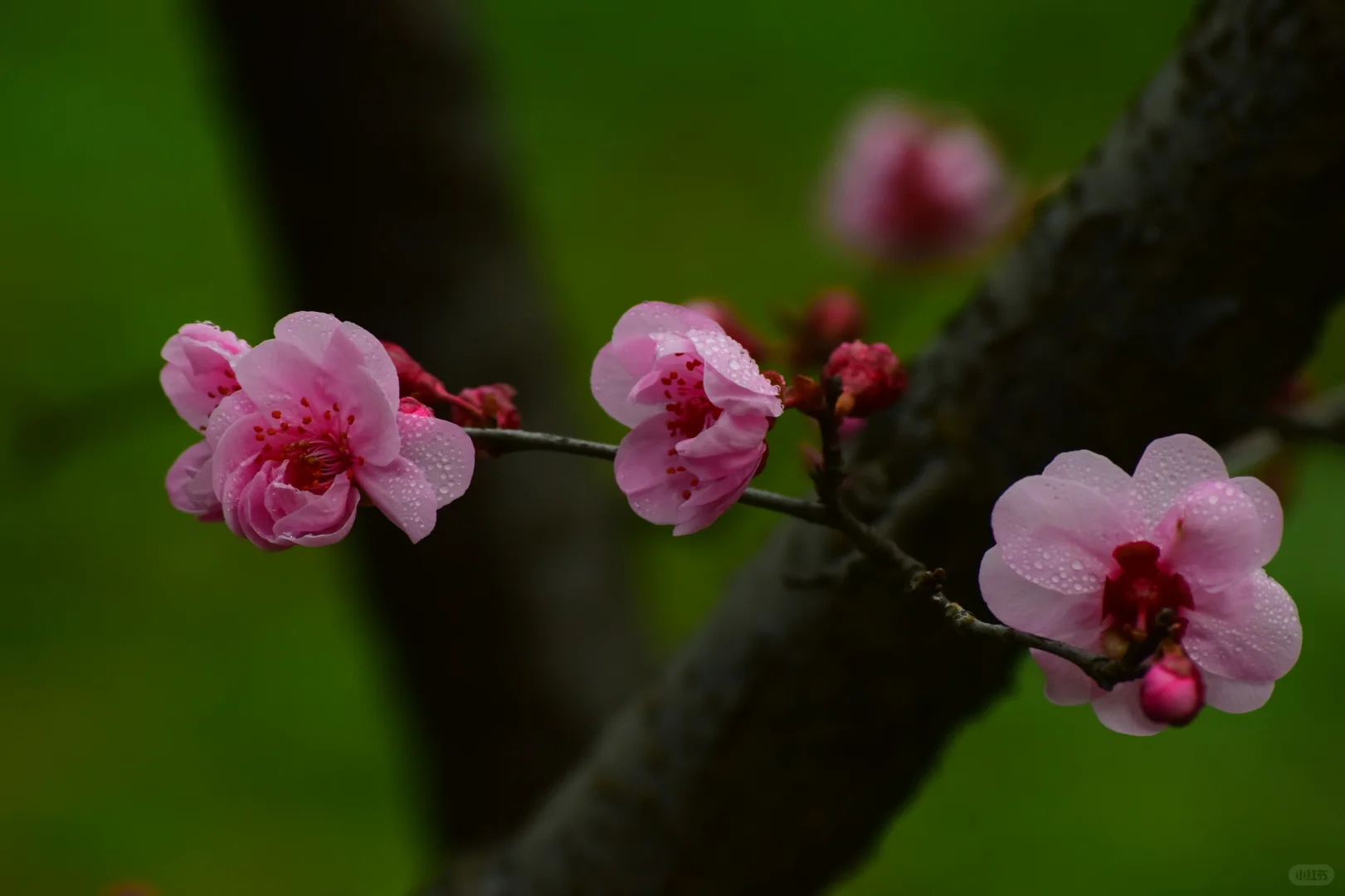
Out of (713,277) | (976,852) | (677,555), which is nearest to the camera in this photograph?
(976,852)

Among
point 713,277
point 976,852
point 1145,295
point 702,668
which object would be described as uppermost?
point 1145,295

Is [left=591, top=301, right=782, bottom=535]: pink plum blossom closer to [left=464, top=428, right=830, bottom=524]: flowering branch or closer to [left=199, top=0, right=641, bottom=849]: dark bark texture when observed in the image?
[left=464, top=428, right=830, bottom=524]: flowering branch

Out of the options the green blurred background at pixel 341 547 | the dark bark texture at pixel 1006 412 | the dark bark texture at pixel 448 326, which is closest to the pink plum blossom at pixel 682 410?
the dark bark texture at pixel 1006 412

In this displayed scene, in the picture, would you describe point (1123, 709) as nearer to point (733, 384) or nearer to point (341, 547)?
point (733, 384)

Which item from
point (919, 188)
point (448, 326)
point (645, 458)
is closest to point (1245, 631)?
point (645, 458)

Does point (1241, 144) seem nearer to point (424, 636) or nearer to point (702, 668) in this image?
point (702, 668)

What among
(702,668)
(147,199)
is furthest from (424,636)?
(147,199)
